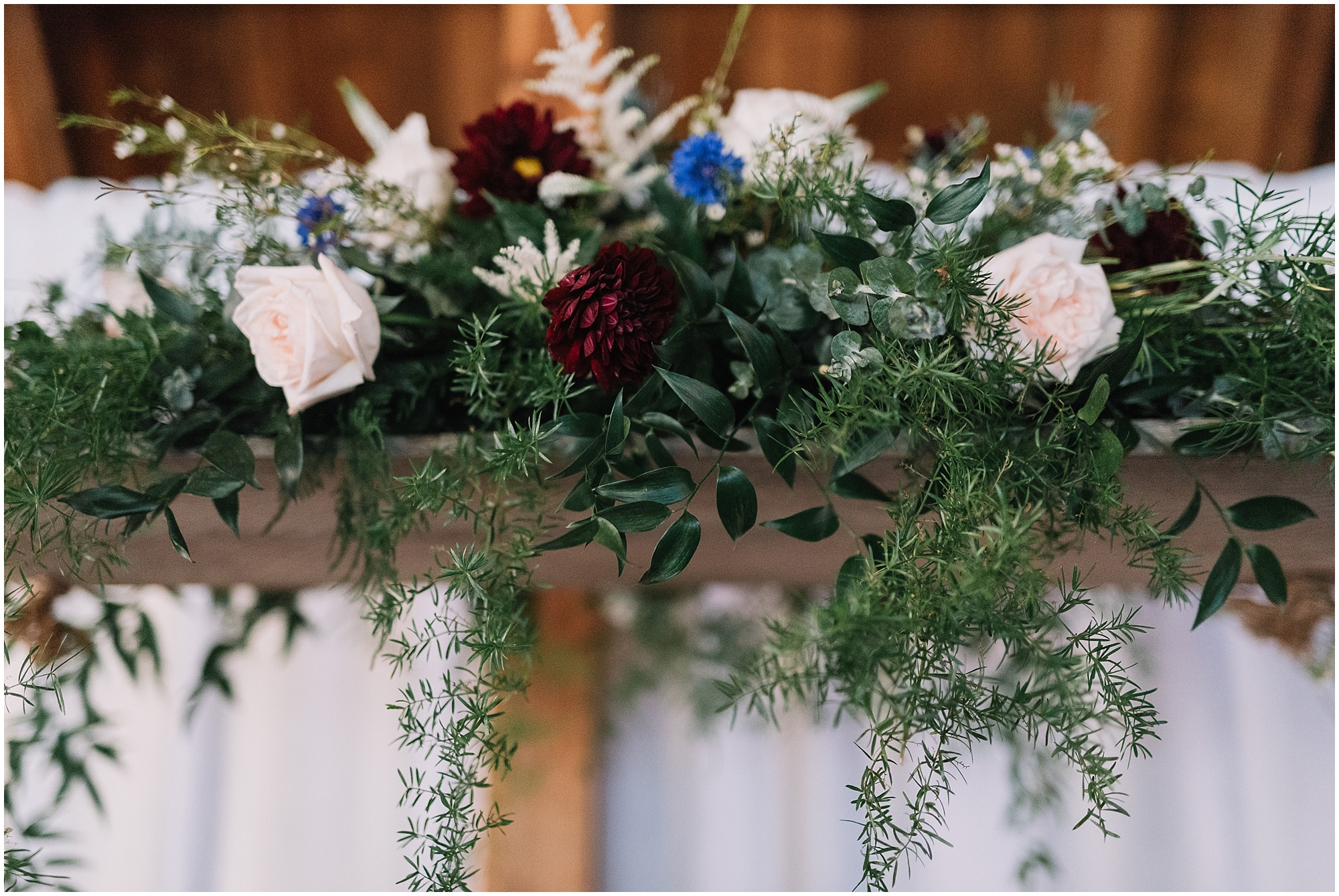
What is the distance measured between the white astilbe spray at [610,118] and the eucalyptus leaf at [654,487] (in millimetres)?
303

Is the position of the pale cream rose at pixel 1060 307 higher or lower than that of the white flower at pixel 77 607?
higher

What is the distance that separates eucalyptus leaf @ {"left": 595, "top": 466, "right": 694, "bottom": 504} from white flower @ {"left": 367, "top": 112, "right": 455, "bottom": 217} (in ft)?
1.13

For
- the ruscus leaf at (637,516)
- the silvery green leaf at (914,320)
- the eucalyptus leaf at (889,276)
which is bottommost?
the ruscus leaf at (637,516)

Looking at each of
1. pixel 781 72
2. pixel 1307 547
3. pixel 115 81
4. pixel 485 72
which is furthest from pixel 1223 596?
pixel 115 81

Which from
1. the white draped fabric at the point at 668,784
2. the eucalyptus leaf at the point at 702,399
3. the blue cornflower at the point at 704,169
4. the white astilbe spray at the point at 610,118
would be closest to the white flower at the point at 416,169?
the white astilbe spray at the point at 610,118

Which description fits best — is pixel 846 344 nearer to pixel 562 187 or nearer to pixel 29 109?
pixel 562 187

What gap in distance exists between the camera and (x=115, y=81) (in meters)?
1.25

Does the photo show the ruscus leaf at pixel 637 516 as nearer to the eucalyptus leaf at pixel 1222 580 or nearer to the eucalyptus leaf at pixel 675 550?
the eucalyptus leaf at pixel 675 550

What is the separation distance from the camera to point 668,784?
1311 mm

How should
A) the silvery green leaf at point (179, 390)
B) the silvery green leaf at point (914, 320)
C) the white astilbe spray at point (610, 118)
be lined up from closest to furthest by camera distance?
the silvery green leaf at point (914, 320)
the silvery green leaf at point (179, 390)
the white astilbe spray at point (610, 118)

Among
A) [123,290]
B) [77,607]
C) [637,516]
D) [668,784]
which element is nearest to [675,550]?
[637,516]

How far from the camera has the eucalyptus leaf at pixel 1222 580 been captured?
1.61 ft

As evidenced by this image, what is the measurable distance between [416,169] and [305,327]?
0.77ft

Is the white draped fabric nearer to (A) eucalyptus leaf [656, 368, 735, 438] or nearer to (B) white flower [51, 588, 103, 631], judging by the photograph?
(B) white flower [51, 588, 103, 631]
